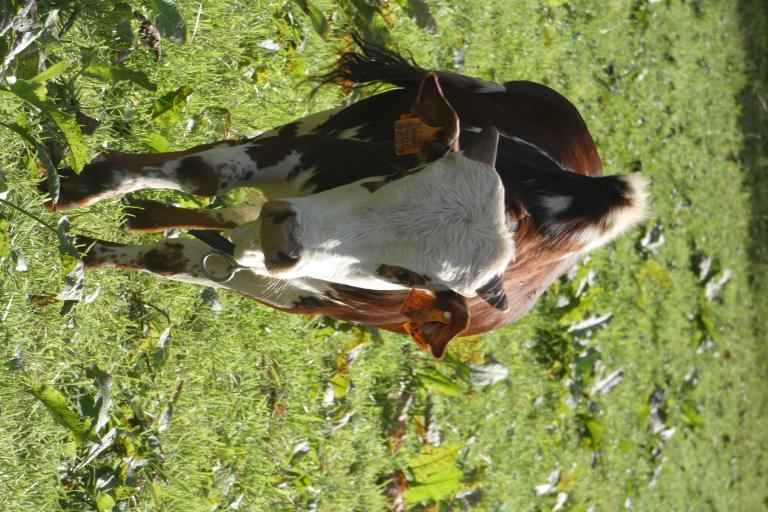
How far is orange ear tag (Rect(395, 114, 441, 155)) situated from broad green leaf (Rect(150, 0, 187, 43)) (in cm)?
107

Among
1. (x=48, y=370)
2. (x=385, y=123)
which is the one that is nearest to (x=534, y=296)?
(x=385, y=123)

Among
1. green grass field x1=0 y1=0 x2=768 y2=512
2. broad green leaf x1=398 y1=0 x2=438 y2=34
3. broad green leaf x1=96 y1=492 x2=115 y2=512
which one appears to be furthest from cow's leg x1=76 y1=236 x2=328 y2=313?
broad green leaf x1=398 y1=0 x2=438 y2=34

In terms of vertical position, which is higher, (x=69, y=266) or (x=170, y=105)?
(x=170, y=105)

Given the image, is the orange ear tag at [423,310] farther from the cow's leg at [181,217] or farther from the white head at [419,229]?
the cow's leg at [181,217]

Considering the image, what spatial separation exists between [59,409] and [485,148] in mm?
1793

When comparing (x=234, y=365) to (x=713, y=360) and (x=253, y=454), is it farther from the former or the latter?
(x=713, y=360)

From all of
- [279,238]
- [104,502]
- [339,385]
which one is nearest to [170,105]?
[279,238]

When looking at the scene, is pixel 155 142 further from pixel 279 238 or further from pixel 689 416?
pixel 689 416

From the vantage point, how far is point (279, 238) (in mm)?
2764

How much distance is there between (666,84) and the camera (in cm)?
822

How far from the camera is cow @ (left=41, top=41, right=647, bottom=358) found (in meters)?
3.00

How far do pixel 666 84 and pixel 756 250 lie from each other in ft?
6.64

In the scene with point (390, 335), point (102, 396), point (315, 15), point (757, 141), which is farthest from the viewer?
point (757, 141)

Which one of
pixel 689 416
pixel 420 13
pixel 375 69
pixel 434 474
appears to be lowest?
pixel 689 416
